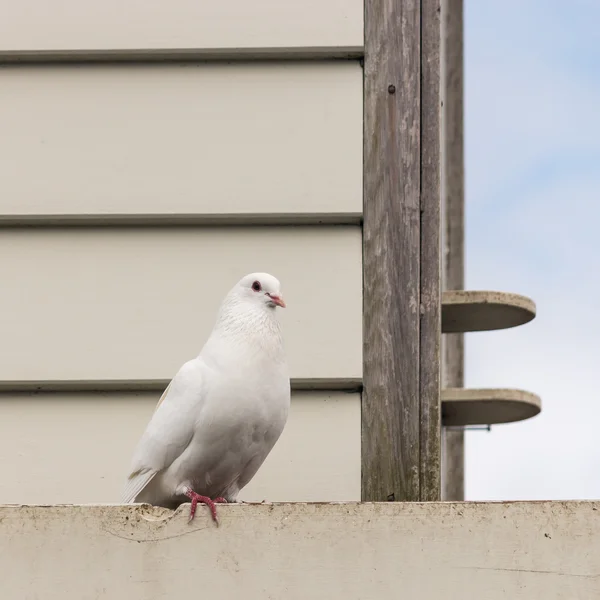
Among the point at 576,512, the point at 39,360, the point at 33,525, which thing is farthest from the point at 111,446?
the point at 576,512

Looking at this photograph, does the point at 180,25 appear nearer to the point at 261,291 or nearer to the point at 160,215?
the point at 160,215

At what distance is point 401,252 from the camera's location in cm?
421

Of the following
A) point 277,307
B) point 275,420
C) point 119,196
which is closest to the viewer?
point 275,420

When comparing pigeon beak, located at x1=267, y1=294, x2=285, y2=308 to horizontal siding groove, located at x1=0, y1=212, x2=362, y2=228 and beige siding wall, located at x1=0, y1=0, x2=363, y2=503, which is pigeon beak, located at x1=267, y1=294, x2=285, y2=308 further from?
Answer: horizontal siding groove, located at x1=0, y1=212, x2=362, y2=228

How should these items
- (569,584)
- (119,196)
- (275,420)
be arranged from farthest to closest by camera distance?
(119,196)
(275,420)
(569,584)

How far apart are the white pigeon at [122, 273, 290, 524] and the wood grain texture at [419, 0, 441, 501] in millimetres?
542

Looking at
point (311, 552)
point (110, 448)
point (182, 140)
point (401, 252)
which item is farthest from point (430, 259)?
point (311, 552)

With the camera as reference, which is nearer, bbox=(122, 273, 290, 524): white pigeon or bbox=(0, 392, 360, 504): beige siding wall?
bbox=(122, 273, 290, 524): white pigeon

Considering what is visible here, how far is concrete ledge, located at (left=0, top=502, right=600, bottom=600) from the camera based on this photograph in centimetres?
283

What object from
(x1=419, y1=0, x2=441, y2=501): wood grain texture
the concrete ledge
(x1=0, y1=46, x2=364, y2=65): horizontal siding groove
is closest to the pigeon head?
(x1=419, y1=0, x2=441, y2=501): wood grain texture

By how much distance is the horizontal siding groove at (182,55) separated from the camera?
173 inches

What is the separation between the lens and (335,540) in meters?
2.88

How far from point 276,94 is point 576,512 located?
210cm

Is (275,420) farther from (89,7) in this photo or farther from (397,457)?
(89,7)
